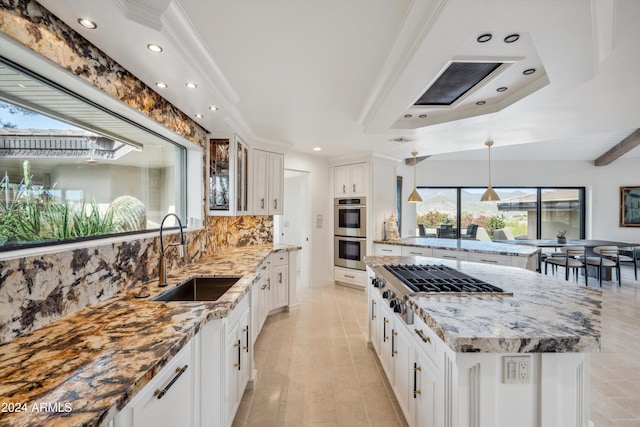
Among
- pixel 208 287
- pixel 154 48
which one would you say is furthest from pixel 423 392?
pixel 154 48

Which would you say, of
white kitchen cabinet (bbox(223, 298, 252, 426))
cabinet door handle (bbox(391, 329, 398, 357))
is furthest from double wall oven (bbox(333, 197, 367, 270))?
white kitchen cabinet (bbox(223, 298, 252, 426))

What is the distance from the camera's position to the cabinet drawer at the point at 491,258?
3.71 metres

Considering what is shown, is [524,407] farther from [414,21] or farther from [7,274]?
[7,274]

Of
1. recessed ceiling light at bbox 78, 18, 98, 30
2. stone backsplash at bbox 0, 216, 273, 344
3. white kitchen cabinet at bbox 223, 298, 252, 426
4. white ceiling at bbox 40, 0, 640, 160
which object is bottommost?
white kitchen cabinet at bbox 223, 298, 252, 426

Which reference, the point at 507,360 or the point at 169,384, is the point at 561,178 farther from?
the point at 169,384

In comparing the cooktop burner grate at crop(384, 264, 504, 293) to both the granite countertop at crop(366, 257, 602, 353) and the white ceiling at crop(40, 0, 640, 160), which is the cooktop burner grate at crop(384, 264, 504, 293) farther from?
the white ceiling at crop(40, 0, 640, 160)

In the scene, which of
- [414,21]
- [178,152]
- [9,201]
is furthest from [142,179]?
Answer: [414,21]

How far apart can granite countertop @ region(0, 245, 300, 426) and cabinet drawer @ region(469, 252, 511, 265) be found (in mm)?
3682

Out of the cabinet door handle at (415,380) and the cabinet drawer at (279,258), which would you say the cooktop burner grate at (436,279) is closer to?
the cabinet door handle at (415,380)

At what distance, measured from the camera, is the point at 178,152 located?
114 inches

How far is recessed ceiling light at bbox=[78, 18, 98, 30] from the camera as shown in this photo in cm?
129

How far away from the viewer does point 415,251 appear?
4559mm

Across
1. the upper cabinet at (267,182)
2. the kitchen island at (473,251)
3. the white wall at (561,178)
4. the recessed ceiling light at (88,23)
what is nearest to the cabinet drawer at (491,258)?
the kitchen island at (473,251)

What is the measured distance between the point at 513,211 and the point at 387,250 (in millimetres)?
5130
